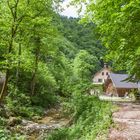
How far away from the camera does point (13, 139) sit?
622 inches

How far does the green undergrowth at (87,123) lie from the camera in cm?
1412

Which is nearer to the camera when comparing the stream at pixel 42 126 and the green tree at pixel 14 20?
the green tree at pixel 14 20

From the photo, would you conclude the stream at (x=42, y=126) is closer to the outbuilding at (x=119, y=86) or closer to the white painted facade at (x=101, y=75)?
the outbuilding at (x=119, y=86)

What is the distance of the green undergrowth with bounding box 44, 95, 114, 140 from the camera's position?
46.3 feet

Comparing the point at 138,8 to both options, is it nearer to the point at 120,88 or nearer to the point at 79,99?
the point at 79,99

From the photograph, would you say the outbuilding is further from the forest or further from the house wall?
the forest

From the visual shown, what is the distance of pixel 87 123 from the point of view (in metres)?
17.9

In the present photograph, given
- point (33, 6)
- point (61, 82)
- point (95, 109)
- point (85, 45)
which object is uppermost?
point (85, 45)

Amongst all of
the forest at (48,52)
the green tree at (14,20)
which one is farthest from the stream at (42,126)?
the green tree at (14,20)

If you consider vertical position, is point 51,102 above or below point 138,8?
below

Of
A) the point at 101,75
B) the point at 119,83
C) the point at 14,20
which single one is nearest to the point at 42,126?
the point at 14,20

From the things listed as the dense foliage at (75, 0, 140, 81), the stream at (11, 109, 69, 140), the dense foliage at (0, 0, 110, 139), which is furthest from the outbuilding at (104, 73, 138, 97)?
the dense foliage at (75, 0, 140, 81)

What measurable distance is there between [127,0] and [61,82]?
108 ft

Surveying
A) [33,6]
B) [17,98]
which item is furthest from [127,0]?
[17,98]
